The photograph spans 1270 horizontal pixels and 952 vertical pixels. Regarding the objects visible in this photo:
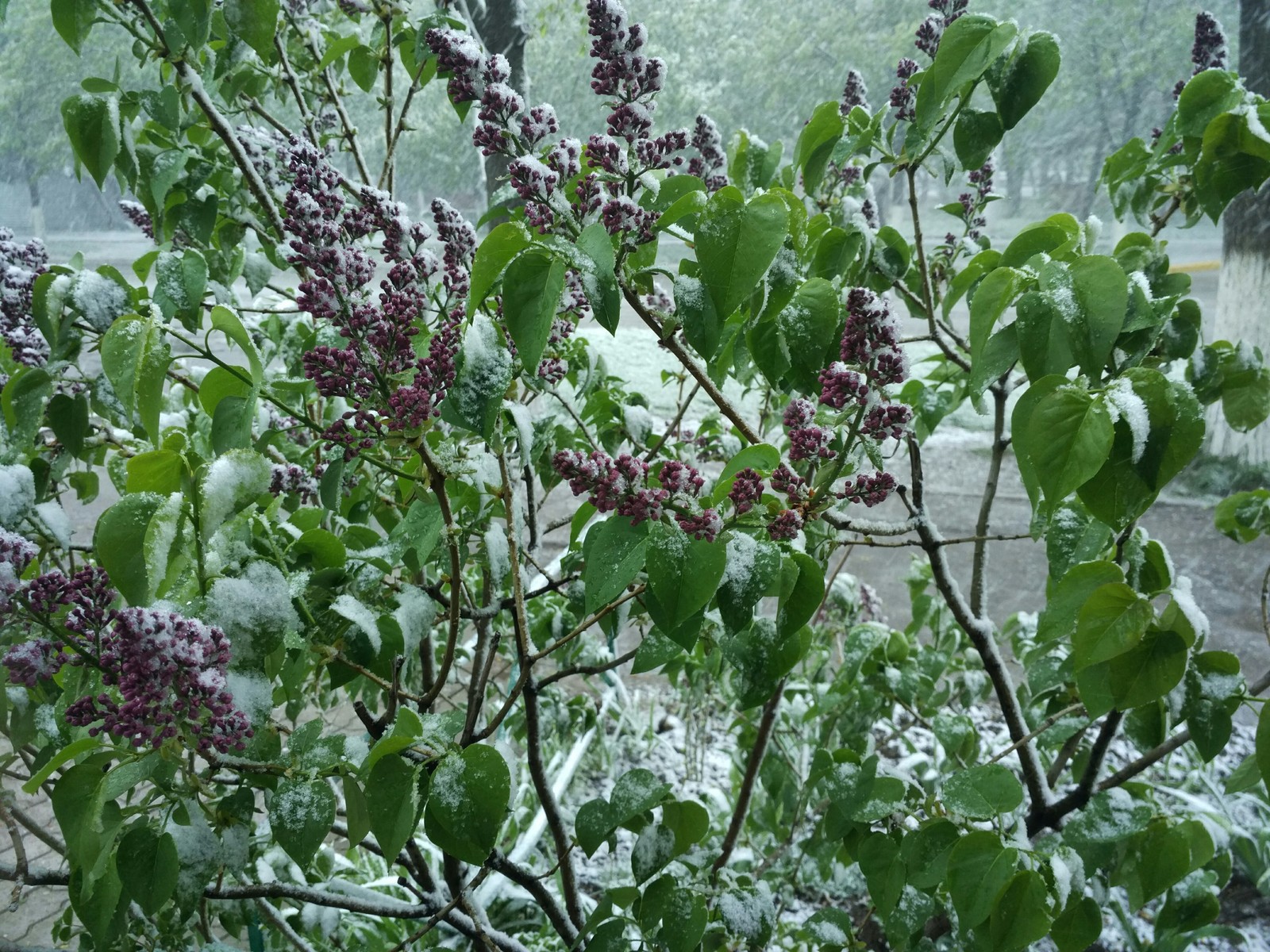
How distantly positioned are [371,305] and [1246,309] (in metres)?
3.08

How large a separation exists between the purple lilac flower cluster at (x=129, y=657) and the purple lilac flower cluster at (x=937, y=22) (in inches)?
27.0

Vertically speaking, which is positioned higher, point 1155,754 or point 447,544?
point 447,544

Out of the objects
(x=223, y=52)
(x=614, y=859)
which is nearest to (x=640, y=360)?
(x=614, y=859)

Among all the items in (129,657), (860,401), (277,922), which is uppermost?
(860,401)

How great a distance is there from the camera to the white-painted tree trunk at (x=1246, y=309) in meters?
2.68

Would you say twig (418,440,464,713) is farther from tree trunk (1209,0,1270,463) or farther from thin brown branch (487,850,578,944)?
tree trunk (1209,0,1270,463)

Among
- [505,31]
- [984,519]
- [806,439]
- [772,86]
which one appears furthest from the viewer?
[772,86]

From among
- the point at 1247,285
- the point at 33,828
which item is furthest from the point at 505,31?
the point at 1247,285

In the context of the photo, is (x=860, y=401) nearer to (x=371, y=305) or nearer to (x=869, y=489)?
(x=869, y=489)

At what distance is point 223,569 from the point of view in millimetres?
456

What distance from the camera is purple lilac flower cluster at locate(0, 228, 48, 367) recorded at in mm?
601

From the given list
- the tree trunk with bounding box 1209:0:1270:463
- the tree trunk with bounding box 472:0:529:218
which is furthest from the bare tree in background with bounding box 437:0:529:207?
the tree trunk with bounding box 1209:0:1270:463

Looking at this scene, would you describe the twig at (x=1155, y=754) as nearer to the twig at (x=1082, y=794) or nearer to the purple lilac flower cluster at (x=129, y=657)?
the twig at (x=1082, y=794)

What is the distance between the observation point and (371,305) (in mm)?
512
